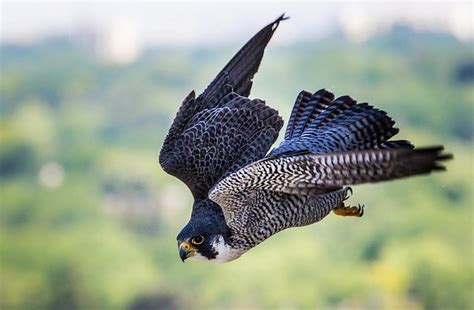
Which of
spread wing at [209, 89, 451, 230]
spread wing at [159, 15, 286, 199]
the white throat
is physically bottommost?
the white throat

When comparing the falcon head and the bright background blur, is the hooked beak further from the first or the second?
the bright background blur

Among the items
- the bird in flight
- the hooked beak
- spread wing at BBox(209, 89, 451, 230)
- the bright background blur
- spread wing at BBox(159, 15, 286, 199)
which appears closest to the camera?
spread wing at BBox(209, 89, 451, 230)

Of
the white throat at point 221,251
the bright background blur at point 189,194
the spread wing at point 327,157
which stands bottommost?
Answer: the white throat at point 221,251

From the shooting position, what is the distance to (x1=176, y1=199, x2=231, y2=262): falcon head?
22.8 ft

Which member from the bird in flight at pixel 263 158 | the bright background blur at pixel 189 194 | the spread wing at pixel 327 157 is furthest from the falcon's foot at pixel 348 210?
the bright background blur at pixel 189 194

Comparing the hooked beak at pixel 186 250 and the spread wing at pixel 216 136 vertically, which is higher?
the spread wing at pixel 216 136

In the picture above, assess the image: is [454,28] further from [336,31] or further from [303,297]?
[303,297]

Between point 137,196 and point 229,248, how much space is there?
61856 millimetres

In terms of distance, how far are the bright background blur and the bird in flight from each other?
134ft

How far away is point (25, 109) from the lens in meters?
84.9

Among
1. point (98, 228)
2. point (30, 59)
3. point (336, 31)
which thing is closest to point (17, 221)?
point (98, 228)

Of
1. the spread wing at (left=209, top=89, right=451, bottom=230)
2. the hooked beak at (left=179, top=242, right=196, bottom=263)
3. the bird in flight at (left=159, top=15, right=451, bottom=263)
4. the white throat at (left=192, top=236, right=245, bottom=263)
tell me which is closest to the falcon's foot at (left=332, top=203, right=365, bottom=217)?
the bird in flight at (left=159, top=15, right=451, bottom=263)

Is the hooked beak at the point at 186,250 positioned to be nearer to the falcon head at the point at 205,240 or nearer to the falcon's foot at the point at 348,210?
the falcon head at the point at 205,240

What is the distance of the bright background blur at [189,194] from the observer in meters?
63.8
